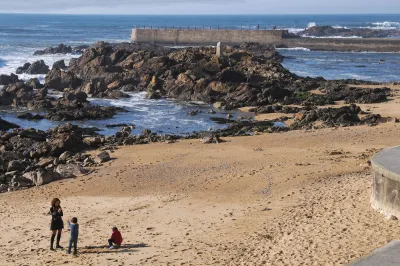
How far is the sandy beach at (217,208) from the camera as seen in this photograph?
43.6 ft

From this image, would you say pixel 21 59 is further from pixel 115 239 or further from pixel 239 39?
pixel 115 239

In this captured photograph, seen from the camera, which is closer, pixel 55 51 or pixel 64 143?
pixel 64 143

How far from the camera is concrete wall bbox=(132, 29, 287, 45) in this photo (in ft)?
270

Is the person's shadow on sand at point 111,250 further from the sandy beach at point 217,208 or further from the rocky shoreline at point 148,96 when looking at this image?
the rocky shoreline at point 148,96

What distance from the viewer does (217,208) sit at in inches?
650

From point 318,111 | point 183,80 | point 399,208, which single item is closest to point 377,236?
point 399,208

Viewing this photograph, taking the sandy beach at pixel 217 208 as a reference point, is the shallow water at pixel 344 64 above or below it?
below

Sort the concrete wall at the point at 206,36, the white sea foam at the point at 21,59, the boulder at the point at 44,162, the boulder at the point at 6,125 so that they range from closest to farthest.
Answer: the boulder at the point at 44,162 → the boulder at the point at 6,125 → the white sea foam at the point at 21,59 → the concrete wall at the point at 206,36

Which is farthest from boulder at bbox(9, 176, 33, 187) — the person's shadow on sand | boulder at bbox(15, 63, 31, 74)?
boulder at bbox(15, 63, 31, 74)

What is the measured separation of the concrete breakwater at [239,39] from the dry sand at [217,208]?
57475mm

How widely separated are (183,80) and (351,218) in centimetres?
2774

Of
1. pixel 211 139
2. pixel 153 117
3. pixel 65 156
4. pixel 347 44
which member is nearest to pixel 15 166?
pixel 65 156

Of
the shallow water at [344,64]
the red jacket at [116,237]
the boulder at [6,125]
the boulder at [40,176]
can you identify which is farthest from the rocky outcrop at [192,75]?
the red jacket at [116,237]

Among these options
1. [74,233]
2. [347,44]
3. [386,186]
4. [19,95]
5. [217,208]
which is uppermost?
[386,186]
